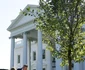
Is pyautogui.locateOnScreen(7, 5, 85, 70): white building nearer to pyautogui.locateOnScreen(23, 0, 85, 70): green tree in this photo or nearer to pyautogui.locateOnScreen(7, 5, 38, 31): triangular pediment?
pyautogui.locateOnScreen(7, 5, 38, 31): triangular pediment

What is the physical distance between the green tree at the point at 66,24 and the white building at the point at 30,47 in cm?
1781

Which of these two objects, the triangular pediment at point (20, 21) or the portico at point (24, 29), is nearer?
the portico at point (24, 29)

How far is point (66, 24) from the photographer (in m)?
14.2

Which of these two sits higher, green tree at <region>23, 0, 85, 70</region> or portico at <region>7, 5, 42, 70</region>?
portico at <region>7, 5, 42, 70</region>

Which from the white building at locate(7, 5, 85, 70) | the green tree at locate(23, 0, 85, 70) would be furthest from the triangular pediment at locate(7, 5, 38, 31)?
the green tree at locate(23, 0, 85, 70)

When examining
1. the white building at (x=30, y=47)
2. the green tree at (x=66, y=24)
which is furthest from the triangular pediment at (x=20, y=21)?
the green tree at (x=66, y=24)

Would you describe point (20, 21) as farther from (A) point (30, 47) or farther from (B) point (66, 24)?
(B) point (66, 24)

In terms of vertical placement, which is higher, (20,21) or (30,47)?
(20,21)

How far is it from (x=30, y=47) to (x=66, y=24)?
35.8m

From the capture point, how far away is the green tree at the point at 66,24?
14.2m

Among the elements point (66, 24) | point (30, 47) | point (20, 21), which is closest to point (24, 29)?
point (20, 21)

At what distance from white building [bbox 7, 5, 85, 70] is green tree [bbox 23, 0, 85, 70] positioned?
58.4 ft

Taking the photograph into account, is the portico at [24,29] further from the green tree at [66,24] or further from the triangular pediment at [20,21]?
the green tree at [66,24]

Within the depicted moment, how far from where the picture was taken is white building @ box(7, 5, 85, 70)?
36869 millimetres
